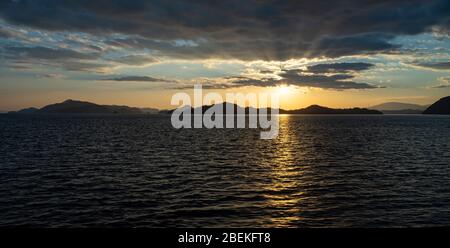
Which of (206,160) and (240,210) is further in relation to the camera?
(206,160)

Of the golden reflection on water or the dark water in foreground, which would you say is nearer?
the dark water in foreground

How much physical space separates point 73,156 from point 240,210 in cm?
4154

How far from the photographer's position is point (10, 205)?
2872 centimetres

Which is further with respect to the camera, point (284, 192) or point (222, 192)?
point (284, 192)

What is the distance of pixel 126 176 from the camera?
138ft

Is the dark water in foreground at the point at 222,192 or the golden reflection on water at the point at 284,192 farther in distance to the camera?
the golden reflection on water at the point at 284,192

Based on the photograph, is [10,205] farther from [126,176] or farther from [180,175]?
[180,175]

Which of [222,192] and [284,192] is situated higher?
[222,192]
